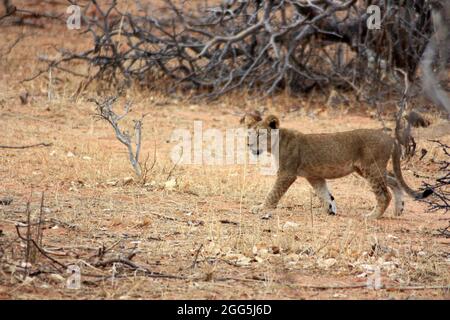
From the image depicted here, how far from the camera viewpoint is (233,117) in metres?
12.1

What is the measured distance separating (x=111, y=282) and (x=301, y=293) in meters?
1.12

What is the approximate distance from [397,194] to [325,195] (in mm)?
704

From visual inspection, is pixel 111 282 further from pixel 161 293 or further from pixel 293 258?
pixel 293 258

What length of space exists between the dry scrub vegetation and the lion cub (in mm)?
190

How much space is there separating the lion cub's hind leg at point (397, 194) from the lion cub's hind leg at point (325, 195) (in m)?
0.58

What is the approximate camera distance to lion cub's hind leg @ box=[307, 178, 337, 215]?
763 cm
